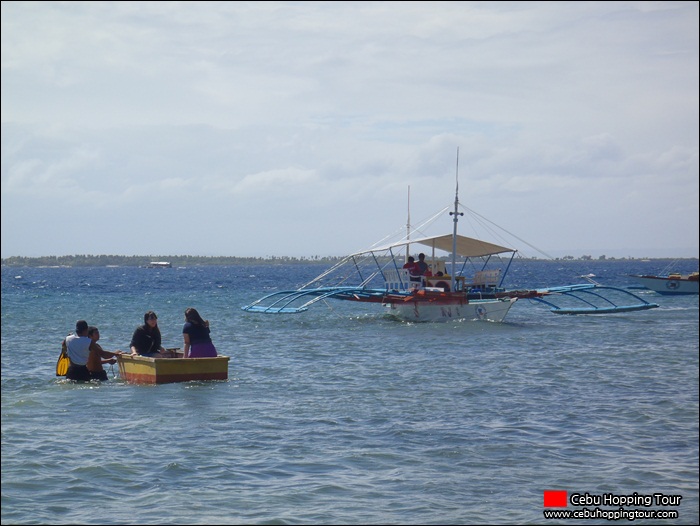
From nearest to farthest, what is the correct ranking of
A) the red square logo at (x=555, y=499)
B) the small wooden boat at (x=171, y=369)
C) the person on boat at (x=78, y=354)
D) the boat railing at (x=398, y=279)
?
1. the red square logo at (x=555, y=499)
2. the person on boat at (x=78, y=354)
3. the small wooden boat at (x=171, y=369)
4. the boat railing at (x=398, y=279)

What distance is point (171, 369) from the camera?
58.1 feet

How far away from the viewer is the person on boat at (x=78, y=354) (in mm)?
17500

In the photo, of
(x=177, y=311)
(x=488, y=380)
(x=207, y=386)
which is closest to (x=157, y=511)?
(x=207, y=386)

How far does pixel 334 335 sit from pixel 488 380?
13991 millimetres

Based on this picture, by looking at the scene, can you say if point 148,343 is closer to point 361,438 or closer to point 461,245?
point 361,438

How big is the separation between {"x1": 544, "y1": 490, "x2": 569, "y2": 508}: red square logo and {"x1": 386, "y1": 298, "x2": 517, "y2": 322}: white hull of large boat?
23328 millimetres

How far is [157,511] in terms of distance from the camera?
9062mm

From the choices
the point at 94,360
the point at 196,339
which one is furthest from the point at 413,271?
the point at 94,360

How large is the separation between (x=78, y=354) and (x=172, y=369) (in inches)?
77.1

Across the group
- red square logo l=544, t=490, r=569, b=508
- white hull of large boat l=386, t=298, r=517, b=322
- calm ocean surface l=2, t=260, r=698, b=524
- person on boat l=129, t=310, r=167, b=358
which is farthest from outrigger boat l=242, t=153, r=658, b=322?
red square logo l=544, t=490, r=569, b=508

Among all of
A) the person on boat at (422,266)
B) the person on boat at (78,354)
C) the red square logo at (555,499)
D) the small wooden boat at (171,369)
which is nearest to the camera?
the red square logo at (555,499)

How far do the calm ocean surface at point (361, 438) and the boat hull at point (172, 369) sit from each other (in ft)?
0.89

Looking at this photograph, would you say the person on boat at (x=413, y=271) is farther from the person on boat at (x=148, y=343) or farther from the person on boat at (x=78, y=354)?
the person on boat at (x=78, y=354)

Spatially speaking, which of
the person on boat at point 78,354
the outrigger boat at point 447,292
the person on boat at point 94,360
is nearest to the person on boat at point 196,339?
the person on boat at point 94,360
